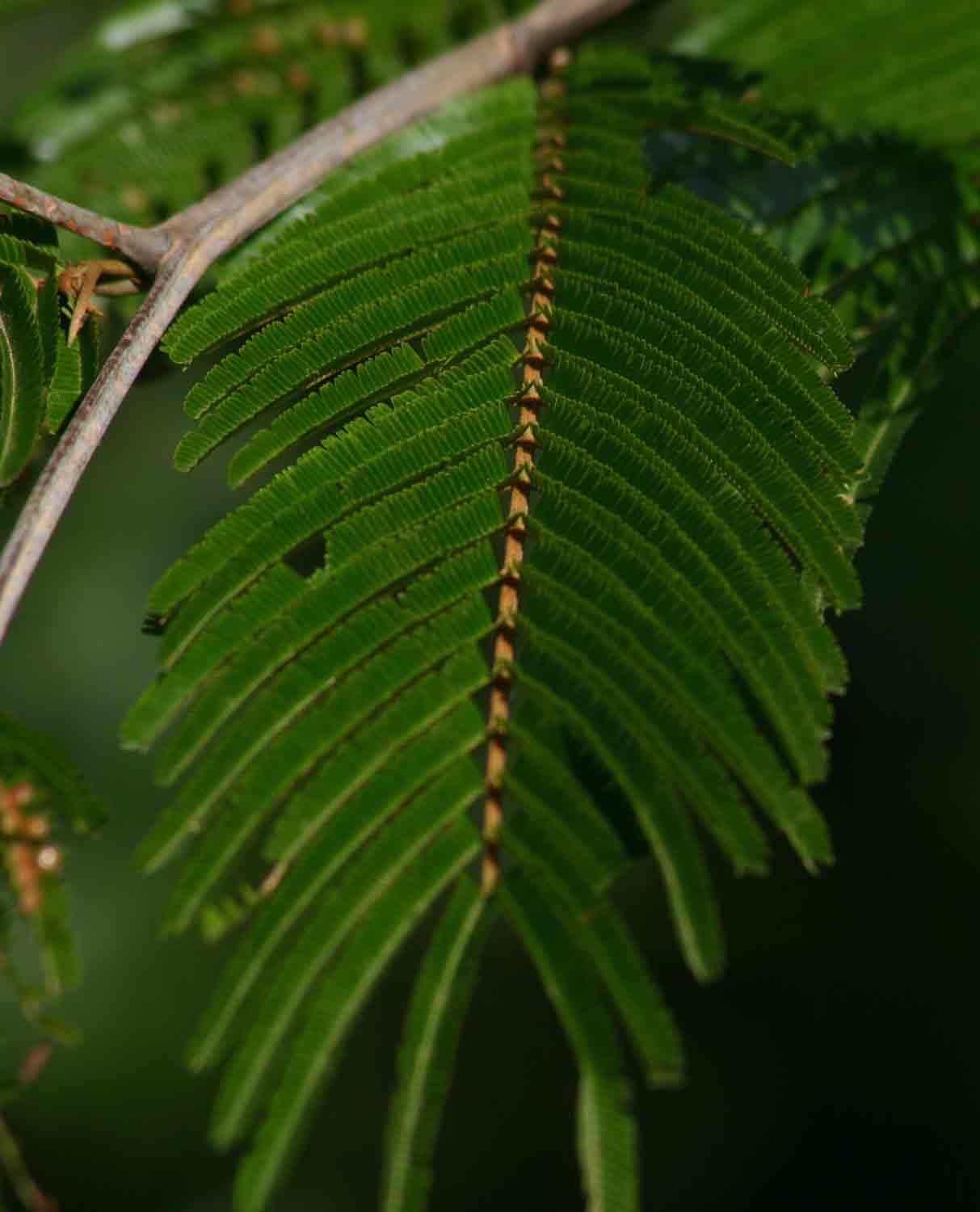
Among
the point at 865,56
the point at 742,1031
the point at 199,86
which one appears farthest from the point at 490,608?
the point at 742,1031

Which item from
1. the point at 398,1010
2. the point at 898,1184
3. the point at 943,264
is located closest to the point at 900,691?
the point at 898,1184

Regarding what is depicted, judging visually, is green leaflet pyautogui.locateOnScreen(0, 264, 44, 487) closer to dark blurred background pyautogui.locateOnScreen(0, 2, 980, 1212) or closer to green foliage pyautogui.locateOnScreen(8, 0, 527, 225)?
green foliage pyautogui.locateOnScreen(8, 0, 527, 225)

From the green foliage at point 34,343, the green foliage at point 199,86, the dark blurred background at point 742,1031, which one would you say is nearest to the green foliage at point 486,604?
the green foliage at point 34,343

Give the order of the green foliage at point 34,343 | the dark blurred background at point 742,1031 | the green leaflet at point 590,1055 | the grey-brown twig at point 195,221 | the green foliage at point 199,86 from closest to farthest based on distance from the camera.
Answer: the green leaflet at point 590,1055
the grey-brown twig at point 195,221
the green foliage at point 34,343
the green foliage at point 199,86
the dark blurred background at point 742,1031

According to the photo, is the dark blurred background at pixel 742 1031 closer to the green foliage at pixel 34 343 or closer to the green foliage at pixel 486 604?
the green foliage at pixel 486 604

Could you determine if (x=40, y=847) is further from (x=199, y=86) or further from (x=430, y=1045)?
(x=199, y=86)

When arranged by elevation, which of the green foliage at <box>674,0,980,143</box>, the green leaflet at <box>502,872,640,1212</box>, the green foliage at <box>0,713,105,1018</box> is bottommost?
the green leaflet at <box>502,872,640,1212</box>

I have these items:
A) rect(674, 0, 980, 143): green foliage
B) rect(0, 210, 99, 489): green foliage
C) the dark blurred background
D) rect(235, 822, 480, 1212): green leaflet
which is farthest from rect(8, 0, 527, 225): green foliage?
the dark blurred background
